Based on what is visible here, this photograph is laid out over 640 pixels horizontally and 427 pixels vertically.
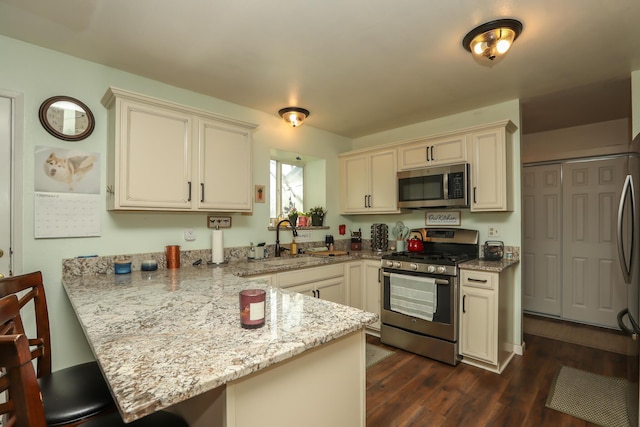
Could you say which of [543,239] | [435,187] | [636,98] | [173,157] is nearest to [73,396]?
[173,157]

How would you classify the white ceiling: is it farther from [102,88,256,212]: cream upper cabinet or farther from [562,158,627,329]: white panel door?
[562,158,627,329]: white panel door

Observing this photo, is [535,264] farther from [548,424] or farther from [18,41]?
[18,41]

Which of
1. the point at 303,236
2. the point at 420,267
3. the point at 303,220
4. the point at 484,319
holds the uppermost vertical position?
the point at 303,220

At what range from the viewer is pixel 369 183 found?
3748mm

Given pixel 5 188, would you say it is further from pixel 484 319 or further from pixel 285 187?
pixel 484 319

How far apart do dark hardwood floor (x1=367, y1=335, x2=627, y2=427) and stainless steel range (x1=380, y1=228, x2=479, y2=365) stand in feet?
0.52

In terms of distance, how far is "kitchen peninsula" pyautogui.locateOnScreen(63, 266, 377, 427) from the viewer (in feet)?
2.43

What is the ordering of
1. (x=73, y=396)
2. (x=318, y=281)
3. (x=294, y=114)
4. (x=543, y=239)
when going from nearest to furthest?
(x=73, y=396), (x=318, y=281), (x=294, y=114), (x=543, y=239)

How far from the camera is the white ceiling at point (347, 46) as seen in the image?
1658 millimetres

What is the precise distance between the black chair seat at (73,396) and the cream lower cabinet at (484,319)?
2.56 metres

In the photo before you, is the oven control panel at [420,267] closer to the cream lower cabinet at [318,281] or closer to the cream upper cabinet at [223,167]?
the cream lower cabinet at [318,281]

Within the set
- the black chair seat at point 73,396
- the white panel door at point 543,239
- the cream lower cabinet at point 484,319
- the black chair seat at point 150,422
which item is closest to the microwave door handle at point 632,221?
the cream lower cabinet at point 484,319

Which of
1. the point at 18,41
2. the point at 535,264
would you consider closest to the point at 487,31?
the point at 18,41

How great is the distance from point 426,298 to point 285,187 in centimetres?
210
